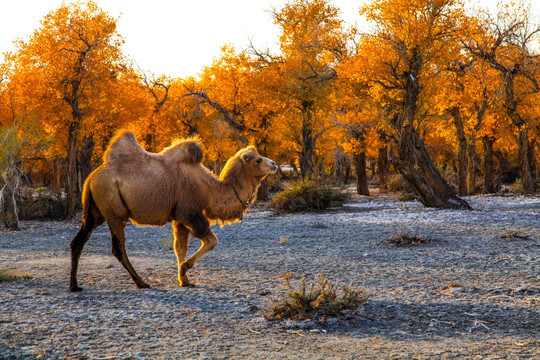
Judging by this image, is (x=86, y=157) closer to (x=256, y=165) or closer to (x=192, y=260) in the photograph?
(x=256, y=165)

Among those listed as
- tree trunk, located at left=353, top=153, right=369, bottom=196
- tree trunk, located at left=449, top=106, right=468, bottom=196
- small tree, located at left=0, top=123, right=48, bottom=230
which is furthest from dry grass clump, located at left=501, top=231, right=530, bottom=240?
tree trunk, located at left=353, top=153, right=369, bottom=196

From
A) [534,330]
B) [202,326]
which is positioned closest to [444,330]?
[534,330]

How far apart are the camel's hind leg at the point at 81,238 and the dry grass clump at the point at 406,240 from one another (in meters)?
5.91

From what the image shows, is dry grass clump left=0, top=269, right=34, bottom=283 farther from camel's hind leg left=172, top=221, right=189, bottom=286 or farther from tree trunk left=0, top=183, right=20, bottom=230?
tree trunk left=0, top=183, right=20, bottom=230

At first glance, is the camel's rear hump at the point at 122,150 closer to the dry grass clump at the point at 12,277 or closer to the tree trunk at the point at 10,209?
the dry grass clump at the point at 12,277

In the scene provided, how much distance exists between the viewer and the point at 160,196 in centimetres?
750

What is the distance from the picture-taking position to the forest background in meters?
18.9

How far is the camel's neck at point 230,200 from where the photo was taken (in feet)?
26.0

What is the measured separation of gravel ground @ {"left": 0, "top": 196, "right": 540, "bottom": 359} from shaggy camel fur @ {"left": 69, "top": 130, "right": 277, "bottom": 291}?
0.59 meters

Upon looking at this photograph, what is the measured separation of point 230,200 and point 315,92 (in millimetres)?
19451

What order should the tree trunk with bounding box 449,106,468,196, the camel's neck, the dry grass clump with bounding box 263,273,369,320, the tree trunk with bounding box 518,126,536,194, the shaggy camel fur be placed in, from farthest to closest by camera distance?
the tree trunk with bounding box 449,106,468,196
the tree trunk with bounding box 518,126,536,194
the camel's neck
the shaggy camel fur
the dry grass clump with bounding box 263,273,369,320

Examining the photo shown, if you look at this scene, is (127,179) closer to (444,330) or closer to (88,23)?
(444,330)

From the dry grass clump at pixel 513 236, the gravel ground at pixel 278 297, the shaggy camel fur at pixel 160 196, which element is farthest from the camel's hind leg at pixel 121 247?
the dry grass clump at pixel 513 236

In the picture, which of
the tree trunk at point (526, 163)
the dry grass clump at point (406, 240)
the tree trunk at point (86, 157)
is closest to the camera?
the dry grass clump at point (406, 240)
